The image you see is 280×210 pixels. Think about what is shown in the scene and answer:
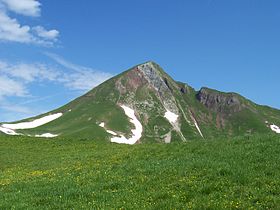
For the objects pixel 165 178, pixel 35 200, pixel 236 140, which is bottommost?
pixel 35 200

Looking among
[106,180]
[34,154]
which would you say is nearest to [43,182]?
[106,180]

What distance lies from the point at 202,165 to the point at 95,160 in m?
12.9

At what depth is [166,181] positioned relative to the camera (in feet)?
70.4

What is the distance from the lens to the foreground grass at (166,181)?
18.0 meters

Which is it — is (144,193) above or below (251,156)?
below

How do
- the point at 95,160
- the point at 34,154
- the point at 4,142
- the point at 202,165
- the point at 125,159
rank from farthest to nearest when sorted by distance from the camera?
1. the point at 4,142
2. the point at 34,154
3. the point at 95,160
4. the point at 125,159
5. the point at 202,165

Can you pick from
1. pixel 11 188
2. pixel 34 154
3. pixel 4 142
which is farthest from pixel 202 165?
pixel 4 142

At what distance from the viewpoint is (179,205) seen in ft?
56.7

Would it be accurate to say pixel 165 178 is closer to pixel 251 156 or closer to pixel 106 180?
pixel 106 180

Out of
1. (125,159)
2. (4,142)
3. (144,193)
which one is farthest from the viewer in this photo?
(4,142)

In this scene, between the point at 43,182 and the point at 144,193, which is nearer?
the point at 144,193

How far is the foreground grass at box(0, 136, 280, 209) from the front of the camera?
17984 mm

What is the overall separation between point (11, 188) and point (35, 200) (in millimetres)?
4945

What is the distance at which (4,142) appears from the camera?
5178cm
